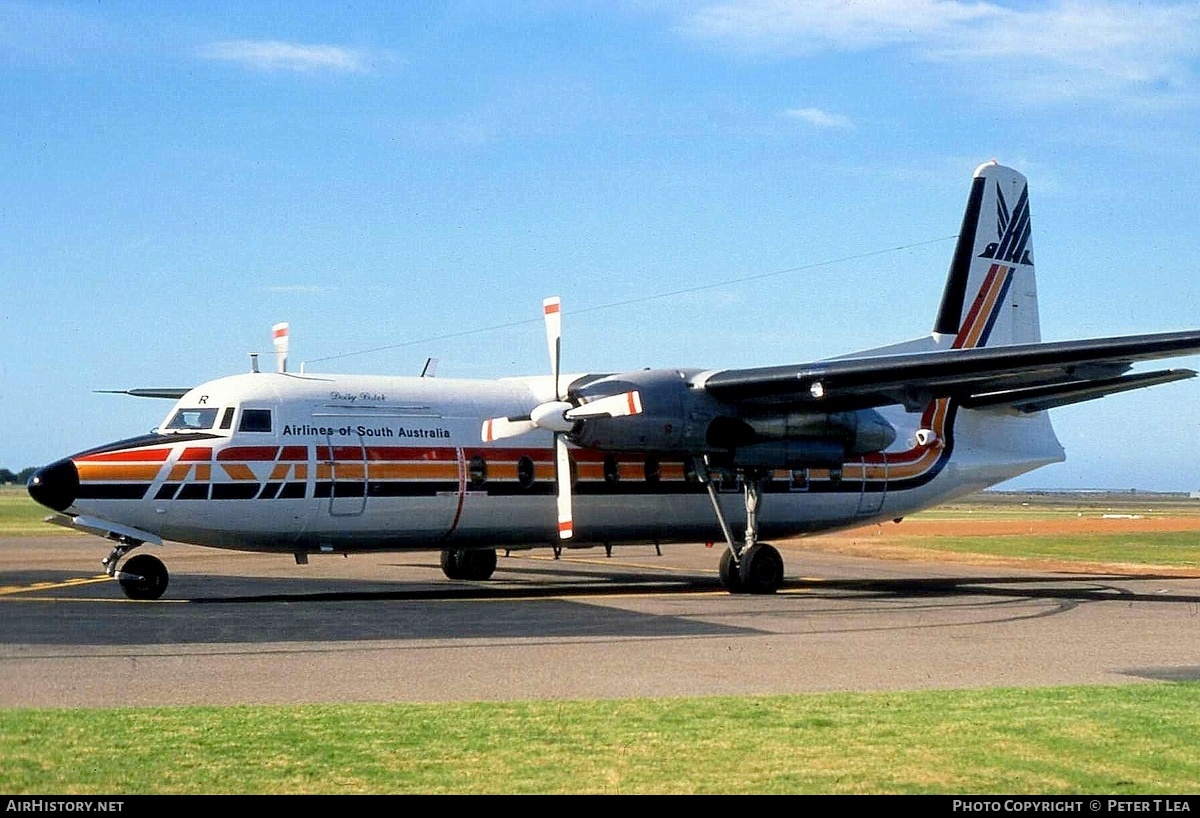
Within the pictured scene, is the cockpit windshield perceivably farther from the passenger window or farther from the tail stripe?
the tail stripe

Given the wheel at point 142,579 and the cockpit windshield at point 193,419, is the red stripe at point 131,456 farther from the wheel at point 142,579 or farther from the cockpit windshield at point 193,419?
the wheel at point 142,579

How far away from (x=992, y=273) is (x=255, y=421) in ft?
51.6

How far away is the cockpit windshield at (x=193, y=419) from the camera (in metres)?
19.7

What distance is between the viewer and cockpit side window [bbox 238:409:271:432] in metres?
19.7

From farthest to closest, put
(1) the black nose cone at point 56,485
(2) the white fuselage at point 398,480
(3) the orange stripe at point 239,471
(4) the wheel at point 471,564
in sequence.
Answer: (4) the wheel at point 471,564 → (3) the orange stripe at point 239,471 → (2) the white fuselage at point 398,480 → (1) the black nose cone at point 56,485

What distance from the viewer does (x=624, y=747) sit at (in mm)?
8227

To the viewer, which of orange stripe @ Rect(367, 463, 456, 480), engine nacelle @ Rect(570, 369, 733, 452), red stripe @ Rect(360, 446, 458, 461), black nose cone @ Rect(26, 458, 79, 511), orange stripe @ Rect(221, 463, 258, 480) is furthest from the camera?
engine nacelle @ Rect(570, 369, 733, 452)

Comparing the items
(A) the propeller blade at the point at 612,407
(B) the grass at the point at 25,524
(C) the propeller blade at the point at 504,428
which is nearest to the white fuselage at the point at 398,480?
(C) the propeller blade at the point at 504,428

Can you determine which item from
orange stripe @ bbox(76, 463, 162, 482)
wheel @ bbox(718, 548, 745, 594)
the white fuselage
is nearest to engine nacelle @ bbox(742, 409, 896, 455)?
the white fuselage

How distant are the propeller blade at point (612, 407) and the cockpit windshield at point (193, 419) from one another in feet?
17.7

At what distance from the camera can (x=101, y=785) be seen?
6996mm

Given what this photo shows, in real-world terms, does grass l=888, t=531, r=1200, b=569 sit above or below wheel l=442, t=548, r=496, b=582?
below

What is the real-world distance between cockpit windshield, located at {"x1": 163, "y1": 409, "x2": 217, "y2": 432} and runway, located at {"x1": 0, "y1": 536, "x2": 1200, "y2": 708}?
2.53 metres
